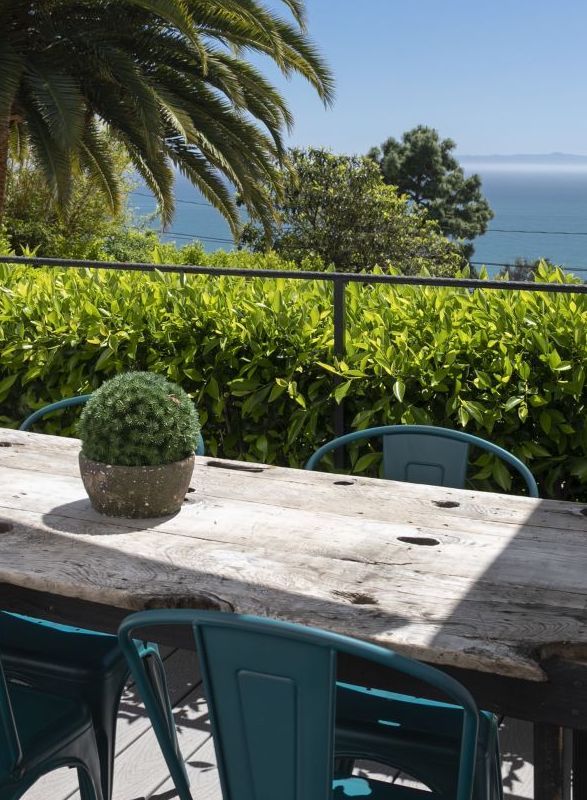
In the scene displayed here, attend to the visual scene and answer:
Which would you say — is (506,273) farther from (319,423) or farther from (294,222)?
(294,222)

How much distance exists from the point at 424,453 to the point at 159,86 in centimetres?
737

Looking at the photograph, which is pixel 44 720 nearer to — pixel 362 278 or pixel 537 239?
pixel 362 278

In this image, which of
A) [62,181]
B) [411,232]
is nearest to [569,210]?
[411,232]

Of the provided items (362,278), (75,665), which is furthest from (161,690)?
(362,278)

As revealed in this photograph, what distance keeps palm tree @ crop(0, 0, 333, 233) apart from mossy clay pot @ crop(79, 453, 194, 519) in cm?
663

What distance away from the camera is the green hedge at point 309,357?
3078 mm

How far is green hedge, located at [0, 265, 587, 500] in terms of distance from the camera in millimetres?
3078

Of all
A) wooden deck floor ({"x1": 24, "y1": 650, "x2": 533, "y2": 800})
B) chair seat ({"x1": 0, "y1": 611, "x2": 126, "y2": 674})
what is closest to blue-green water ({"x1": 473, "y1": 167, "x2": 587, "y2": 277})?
wooden deck floor ({"x1": 24, "y1": 650, "x2": 533, "y2": 800})

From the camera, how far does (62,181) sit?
8.80 metres

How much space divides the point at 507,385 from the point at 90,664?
5.72 ft

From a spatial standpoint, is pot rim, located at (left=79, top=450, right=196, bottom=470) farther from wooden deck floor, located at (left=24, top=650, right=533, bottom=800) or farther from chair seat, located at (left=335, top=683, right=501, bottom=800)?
wooden deck floor, located at (left=24, top=650, right=533, bottom=800)

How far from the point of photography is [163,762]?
228 centimetres

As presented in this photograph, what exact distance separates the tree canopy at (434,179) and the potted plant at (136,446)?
43.9 meters

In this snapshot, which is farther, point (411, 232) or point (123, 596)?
point (411, 232)
